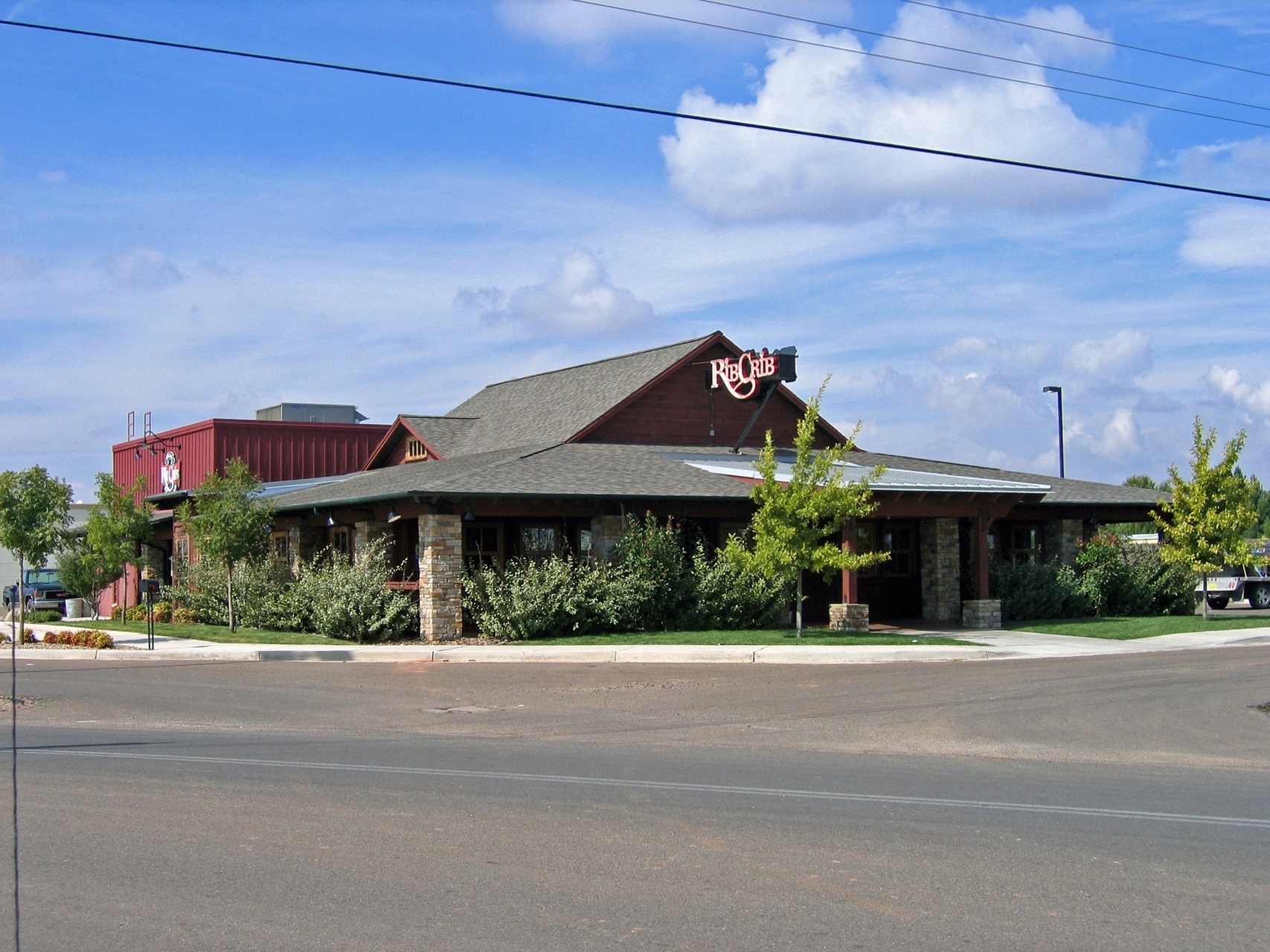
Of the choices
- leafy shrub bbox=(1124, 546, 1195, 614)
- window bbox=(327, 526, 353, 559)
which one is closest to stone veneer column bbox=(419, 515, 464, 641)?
window bbox=(327, 526, 353, 559)

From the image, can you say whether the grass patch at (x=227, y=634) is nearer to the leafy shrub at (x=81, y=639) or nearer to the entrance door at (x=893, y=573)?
the leafy shrub at (x=81, y=639)

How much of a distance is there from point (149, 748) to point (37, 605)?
34662 millimetres

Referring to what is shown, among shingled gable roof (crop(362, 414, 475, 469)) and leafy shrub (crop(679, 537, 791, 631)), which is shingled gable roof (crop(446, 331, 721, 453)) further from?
leafy shrub (crop(679, 537, 791, 631))

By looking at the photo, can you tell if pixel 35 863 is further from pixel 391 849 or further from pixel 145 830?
pixel 391 849

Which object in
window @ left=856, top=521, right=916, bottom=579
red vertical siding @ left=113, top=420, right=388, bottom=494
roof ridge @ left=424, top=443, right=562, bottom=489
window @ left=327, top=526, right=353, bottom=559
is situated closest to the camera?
roof ridge @ left=424, top=443, right=562, bottom=489

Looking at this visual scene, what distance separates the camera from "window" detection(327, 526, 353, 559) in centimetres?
2883

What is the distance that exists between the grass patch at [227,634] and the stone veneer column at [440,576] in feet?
6.71

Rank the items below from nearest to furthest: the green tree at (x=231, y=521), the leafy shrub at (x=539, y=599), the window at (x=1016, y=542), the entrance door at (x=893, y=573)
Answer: the leafy shrub at (x=539, y=599) < the green tree at (x=231, y=521) < the entrance door at (x=893, y=573) < the window at (x=1016, y=542)

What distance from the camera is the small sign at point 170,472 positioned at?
4144 centimetres

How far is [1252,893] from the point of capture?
6879 mm

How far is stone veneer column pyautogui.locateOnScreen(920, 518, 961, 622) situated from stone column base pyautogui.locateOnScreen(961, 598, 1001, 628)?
47.5 inches

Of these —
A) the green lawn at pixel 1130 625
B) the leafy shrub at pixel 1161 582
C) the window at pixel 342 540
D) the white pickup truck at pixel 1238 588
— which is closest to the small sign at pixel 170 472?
the window at pixel 342 540

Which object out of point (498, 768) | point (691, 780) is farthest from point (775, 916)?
point (498, 768)

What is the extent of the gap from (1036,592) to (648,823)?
2272 cm
